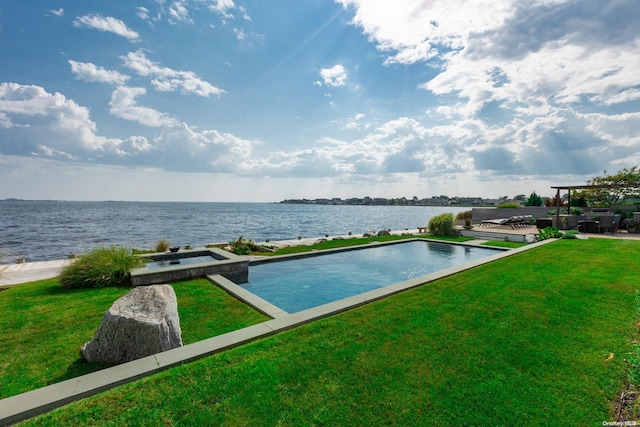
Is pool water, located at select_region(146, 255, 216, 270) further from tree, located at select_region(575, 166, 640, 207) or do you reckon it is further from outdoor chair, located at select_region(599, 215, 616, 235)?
tree, located at select_region(575, 166, 640, 207)

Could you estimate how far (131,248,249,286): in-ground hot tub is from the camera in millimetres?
6504

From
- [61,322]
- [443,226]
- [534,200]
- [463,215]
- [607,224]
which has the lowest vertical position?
[61,322]

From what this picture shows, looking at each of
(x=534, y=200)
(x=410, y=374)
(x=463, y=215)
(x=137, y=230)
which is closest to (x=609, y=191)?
(x=534, y=200)

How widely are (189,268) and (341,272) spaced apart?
15.0 feet

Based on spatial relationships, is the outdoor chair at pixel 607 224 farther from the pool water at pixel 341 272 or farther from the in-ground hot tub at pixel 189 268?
the in-ground hot tub at pixel 189 268

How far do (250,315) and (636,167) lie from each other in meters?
37.8

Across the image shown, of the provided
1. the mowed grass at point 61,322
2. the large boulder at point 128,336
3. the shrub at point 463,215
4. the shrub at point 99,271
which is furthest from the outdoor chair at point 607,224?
the shrub at point 99,271

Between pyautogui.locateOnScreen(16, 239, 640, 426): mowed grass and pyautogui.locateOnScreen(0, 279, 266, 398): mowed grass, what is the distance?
3.13 feet

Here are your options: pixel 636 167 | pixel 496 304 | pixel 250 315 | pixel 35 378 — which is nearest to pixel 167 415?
pixel 35 378

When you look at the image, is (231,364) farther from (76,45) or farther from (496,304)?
(76,45)

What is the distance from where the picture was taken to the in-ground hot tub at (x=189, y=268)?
6.50 metres

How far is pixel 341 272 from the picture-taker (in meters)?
8.91

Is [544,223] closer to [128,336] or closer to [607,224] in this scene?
[607,224]

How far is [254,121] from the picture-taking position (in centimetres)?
1920
